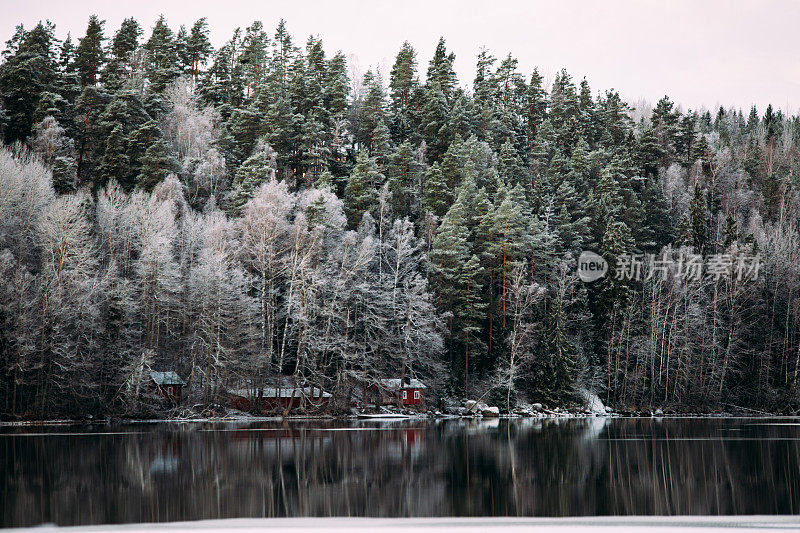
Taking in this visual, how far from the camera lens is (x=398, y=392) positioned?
2384 inches

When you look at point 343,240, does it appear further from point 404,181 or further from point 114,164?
point 114,164

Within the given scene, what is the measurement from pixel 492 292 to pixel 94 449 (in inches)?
1678

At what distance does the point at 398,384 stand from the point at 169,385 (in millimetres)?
18609

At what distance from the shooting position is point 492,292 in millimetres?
66688

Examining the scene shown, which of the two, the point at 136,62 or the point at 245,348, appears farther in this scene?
the point at 136,62

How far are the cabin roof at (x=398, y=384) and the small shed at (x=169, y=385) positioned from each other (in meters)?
16.2

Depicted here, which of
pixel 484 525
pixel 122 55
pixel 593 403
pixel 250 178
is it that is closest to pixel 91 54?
pixel 122 55

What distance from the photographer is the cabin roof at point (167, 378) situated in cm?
5412

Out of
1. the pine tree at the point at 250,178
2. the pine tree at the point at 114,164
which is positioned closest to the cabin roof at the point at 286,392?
the pine tree at the point at 250,178

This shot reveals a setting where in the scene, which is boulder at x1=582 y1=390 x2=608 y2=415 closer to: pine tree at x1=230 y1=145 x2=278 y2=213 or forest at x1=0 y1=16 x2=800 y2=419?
forest at x1=0 y1=16 x2=800 y2=419

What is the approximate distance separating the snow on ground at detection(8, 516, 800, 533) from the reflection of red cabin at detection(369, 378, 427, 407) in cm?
4423

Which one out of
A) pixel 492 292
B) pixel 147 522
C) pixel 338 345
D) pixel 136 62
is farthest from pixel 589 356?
pixel 136 62

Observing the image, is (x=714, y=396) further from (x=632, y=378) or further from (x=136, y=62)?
(x=136, y=62)

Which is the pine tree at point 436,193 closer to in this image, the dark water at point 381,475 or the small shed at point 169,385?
the small shed at point 169,385
